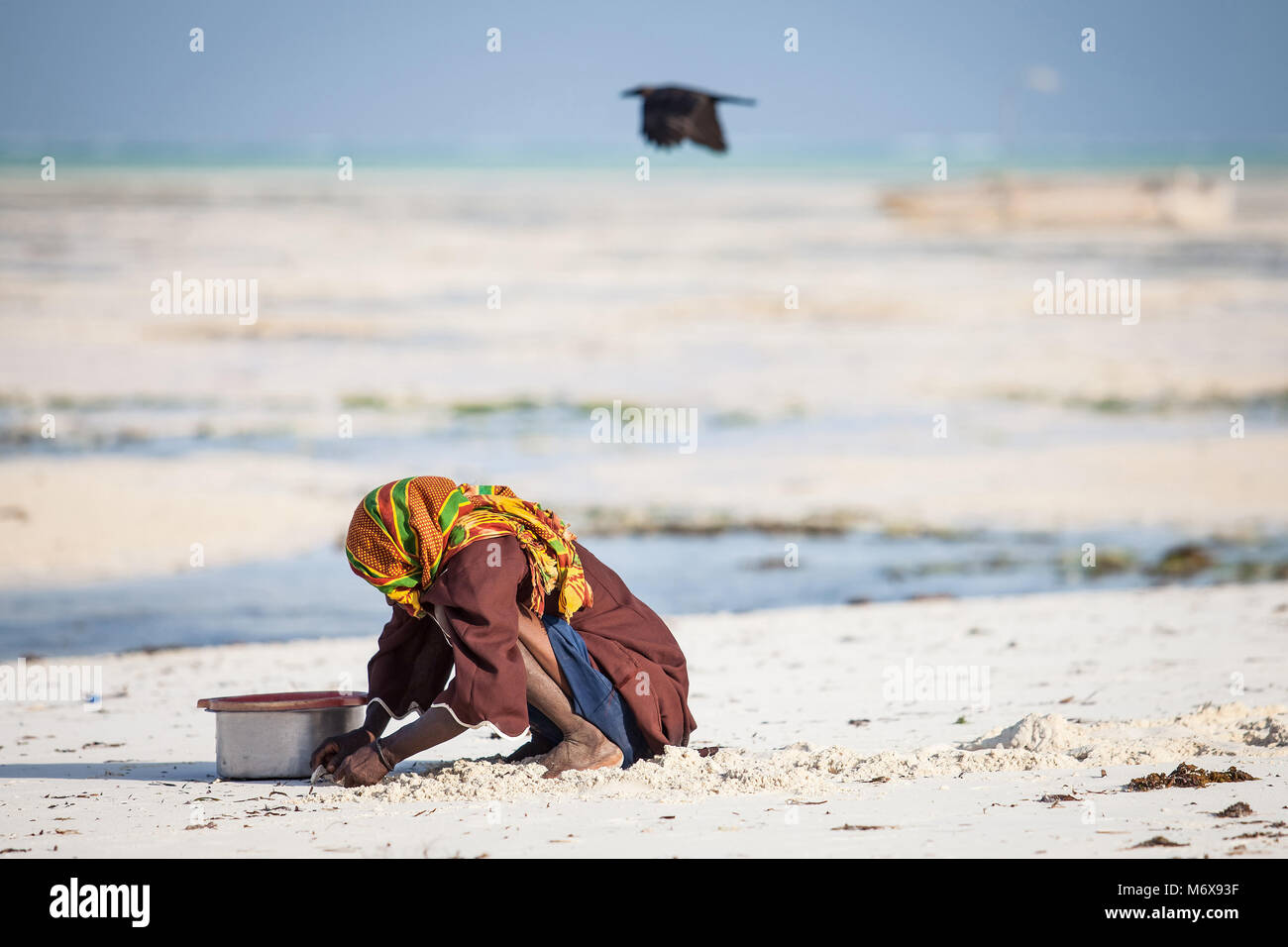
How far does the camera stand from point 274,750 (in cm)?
456

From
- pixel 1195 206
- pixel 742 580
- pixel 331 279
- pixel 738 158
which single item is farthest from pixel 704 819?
pixel 738 158

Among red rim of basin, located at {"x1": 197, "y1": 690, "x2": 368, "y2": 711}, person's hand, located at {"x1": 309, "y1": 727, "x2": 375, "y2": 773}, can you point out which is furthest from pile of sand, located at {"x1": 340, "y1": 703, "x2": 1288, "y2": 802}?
red rim of basin, located at {"x1": 197, "y1": 690, "x2": 368, "y2": 711}

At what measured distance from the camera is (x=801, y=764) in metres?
4.53

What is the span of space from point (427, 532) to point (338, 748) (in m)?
0.78

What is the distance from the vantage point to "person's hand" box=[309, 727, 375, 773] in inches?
173

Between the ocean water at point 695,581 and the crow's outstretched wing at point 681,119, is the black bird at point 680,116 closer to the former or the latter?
the crow's outstretched wing at point 681,119

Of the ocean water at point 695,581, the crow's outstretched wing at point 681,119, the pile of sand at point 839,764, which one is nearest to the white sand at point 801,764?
the pile of sand at point 839,764

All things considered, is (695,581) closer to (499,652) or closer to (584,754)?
(584,754)

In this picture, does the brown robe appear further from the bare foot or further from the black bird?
the black bird

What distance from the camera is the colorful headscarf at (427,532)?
4.06 m

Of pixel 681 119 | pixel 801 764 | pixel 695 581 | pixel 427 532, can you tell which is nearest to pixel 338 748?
pixel 427 532

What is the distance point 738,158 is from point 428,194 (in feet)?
187

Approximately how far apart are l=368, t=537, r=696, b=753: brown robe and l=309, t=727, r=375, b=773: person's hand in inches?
4.3

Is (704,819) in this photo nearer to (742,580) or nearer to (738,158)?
(742,580)
